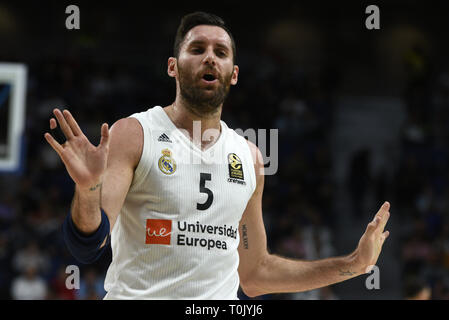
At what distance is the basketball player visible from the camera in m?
2.61

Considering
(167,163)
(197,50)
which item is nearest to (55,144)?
(167,163)

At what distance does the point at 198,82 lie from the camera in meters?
3.26

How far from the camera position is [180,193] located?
3.04m

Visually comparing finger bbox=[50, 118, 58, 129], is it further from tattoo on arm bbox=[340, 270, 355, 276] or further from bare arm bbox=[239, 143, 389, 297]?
tattoo on arm bbox=[340, 270, 355, 276]

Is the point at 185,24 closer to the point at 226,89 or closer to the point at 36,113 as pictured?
the point at 226,89

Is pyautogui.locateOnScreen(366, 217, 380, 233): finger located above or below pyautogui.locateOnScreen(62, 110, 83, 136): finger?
below

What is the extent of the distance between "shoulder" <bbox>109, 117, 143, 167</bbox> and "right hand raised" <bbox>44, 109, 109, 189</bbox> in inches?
14.9

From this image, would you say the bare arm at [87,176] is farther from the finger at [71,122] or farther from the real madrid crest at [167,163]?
the real madrid crest at [167,163]

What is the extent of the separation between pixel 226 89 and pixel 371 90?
14.5 metres

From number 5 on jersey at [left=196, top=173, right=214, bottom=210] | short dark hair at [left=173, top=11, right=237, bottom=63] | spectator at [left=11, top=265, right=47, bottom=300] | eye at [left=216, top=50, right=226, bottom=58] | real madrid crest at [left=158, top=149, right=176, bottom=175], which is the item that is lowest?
spectator at [left=11, top=265, right=47, bottom=300]

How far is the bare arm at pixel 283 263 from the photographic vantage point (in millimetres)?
3367

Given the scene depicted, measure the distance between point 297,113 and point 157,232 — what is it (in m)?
10.2

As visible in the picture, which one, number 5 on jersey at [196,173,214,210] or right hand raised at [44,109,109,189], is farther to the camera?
number 5 on jersey at [196,173,214,210]

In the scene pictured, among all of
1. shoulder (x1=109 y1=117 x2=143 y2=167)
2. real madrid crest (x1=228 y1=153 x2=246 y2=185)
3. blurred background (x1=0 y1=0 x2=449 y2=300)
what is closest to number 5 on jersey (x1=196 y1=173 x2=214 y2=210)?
real madrid crest (x1=228 y1=153 x2=246 y2=185)
